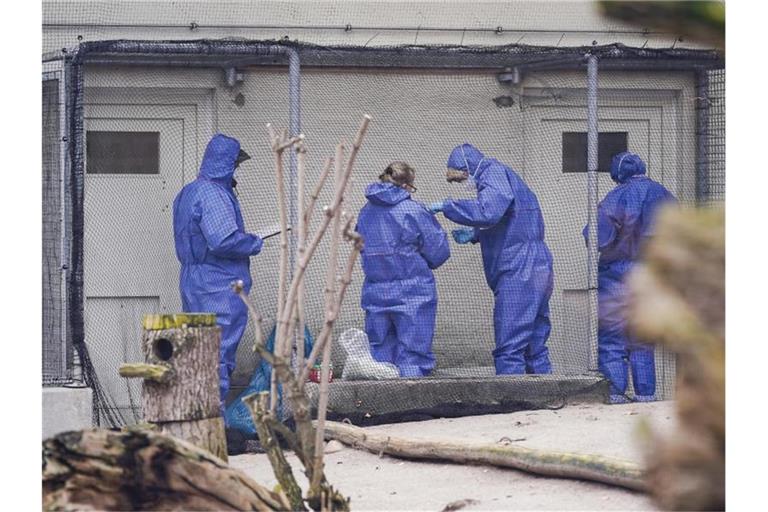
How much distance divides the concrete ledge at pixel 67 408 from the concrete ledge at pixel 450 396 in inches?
61.6

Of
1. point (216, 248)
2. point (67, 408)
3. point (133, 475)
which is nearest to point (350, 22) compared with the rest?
point (216, 248)

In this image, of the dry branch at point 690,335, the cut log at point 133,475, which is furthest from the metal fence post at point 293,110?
the dry branch at point 690,335

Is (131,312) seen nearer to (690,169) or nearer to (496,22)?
(496,22)

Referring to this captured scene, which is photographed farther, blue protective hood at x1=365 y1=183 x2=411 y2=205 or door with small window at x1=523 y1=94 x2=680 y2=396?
door with small window at x1=523 y1=94 x2=680 y2=396

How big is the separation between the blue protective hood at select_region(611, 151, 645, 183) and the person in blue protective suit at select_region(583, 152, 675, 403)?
0.10m

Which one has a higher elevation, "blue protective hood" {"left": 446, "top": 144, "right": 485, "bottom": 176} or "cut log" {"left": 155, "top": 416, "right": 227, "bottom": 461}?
"blue protective hood" {"left": 446, "top": 144, "right": 485, "bottom": 176}

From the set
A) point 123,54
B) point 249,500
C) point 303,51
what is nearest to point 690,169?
point 303,51

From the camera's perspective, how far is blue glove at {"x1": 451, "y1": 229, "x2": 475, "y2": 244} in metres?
10.1

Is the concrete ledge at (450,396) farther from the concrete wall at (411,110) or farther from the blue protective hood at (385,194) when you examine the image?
the blue protective hood at (385,194)

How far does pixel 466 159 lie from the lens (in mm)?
9977

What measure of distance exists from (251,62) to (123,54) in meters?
0.97

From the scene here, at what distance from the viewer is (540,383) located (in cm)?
930

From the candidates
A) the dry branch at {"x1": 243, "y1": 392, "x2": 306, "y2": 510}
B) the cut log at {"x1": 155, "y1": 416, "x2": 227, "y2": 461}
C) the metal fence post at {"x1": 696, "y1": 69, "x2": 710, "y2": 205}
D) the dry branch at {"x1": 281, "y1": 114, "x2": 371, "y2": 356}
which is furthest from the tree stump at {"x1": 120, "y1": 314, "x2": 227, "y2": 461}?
the metal fence post at {"x1": 696, "y1": 69, "x2": 710, "y2": 205}

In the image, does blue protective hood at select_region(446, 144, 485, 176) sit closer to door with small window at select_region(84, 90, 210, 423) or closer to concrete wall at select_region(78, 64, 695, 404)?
concrete wall at select_region(78, 64, 695, 404)
